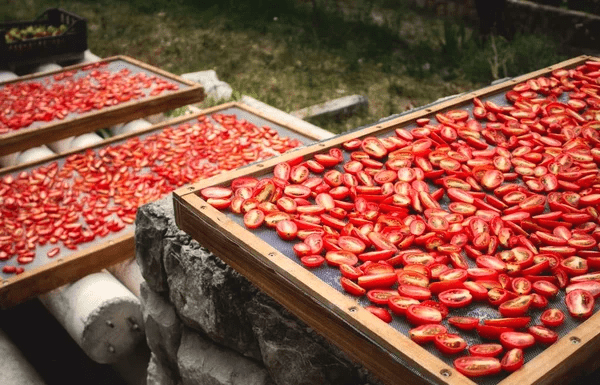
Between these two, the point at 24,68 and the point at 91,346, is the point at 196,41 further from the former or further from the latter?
the point at 91,346

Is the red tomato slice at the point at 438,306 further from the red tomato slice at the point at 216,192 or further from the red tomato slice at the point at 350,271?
the red tomato slice at the point at 216,192

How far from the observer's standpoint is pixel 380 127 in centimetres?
251

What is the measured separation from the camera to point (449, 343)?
140 cm

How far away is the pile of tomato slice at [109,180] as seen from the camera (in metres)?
3.45

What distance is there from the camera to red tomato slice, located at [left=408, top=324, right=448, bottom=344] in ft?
4.69

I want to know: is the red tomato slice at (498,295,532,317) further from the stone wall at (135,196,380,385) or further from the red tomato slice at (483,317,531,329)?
the stone wall at (135,196,380,385)

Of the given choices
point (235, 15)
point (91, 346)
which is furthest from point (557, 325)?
point (235, 15)

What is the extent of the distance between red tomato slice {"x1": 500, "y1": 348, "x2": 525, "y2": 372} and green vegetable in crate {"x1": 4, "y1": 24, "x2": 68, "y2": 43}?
21.6 ft

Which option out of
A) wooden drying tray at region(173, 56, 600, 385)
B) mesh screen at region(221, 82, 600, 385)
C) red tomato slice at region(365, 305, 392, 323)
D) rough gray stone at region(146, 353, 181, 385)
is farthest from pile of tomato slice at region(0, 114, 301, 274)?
red tomato slice at region(365, 305, 392, 323)

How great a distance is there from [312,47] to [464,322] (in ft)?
23.5

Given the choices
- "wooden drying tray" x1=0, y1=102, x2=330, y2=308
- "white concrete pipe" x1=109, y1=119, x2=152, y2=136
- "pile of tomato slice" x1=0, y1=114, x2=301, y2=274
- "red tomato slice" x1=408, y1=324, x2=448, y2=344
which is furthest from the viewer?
"white concrete pipe" x1=109, y1=119, x2=152, y2=136

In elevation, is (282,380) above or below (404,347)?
below

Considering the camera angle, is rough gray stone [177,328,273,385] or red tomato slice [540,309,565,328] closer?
red tomato slice [540,309,565,328]

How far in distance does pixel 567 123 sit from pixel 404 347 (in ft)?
5.46
